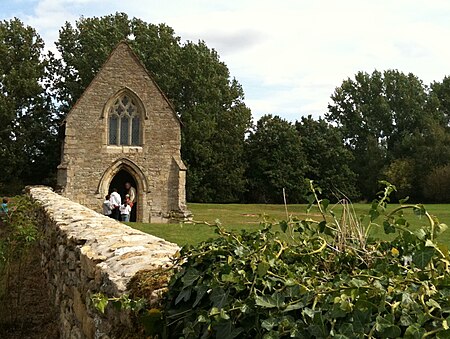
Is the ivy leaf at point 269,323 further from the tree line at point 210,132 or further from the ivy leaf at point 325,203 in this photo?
the tree line at point 210,132

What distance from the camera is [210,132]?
41.6 m

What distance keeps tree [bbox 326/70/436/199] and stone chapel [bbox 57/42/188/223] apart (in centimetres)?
3179

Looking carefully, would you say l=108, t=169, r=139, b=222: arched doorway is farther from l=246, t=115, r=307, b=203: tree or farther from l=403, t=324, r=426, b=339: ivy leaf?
l=403, t=324, r=426, b=339: ivy leaf

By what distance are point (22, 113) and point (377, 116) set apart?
38.2m

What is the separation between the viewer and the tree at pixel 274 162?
1788 inches

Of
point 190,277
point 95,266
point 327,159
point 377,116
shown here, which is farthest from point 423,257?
point 377,116

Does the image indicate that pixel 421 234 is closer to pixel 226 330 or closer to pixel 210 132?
pixel 226 330

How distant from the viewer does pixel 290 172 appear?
45906mm

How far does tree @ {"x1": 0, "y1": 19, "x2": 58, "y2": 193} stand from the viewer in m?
35.8

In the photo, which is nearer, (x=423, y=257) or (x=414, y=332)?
(x=414, y=332)

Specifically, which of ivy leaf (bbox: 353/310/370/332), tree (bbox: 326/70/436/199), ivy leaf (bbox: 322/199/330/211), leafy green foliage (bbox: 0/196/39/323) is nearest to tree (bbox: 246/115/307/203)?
tree (bbox: 326/70/436/199)

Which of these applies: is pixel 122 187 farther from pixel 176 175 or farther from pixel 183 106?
pixel 183 106

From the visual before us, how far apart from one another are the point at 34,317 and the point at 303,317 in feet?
20.5

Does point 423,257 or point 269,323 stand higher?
point 423,257
